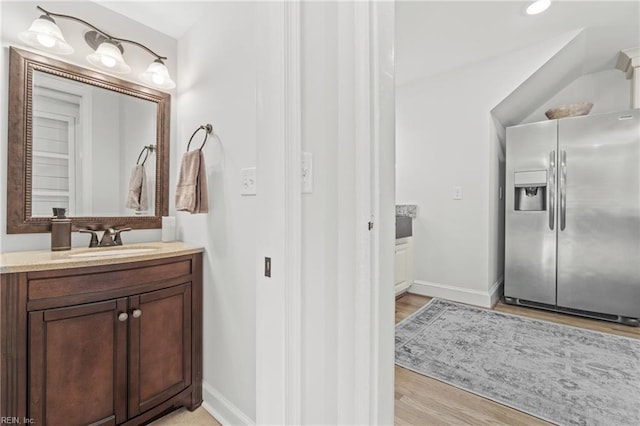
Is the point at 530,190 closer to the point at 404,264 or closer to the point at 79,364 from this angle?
the point at 404,264

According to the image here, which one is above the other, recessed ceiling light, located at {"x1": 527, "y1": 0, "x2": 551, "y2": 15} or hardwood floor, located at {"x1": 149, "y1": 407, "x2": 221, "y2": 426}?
recessed ceiling light, located at {"x1": 527, "y1": 0, "x2": 551, "y2": 15}

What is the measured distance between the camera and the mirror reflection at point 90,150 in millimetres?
1422

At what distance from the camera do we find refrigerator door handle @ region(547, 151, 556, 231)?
2.66m

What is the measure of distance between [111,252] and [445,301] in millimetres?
2947

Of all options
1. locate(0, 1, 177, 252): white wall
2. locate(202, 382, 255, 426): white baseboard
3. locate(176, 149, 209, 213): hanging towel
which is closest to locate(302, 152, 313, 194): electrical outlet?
locate(176, 149, 209, 213): hanging towel

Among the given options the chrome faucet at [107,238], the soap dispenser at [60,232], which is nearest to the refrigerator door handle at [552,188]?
the chrome faucet at [107,238]

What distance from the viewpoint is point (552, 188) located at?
2.67 m

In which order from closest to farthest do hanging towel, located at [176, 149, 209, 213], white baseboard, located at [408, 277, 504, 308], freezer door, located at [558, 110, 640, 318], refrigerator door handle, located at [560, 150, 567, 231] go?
hanging towel, located at [176, 149, 209, 213]
freezer door, located at [558, 110, 640, 318]
refrigerator door handle, located at [560, 150, 567, 231]
white baseboard, located at [408, 277, 504, 308]

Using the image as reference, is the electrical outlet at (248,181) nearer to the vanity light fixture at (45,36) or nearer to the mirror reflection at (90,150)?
the mirror reflection at (90,150)

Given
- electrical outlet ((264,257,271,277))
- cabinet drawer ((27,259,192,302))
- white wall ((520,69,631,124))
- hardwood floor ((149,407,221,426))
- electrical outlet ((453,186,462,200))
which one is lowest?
hardwood floor ((149,407,221,426))

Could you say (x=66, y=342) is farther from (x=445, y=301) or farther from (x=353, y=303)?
(x=445, y=301)

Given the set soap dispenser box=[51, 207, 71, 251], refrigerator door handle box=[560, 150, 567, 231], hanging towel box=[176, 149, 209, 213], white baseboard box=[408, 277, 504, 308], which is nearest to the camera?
soap dispenser box=[51, 207, 71, 251]

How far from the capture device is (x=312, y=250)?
32.9 inches

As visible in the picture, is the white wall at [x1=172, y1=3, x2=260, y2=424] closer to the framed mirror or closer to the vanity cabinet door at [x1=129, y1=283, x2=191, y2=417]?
the vanity cabinet door at [x1=129, y1=283, x2=191, y2=417]
